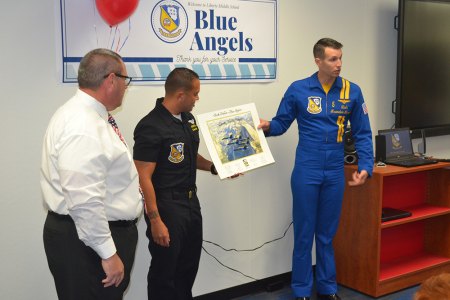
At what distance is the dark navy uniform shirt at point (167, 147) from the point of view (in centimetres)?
230

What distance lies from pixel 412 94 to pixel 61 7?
2.69 metres

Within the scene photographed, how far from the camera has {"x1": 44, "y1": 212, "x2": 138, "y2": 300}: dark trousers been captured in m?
1.81

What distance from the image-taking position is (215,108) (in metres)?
3.07

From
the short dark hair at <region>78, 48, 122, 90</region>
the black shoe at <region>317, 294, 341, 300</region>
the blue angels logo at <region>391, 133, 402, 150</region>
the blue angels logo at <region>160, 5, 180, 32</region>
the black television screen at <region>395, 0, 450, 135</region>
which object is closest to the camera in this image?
the short dark hair at <region>78, 48, 122, 90</region>

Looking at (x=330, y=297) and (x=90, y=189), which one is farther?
(x=330, y=297)

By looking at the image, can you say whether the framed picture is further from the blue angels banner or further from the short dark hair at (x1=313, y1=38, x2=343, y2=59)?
the short dark hair at (x1=313, y1=38, x2=343, y2=59)

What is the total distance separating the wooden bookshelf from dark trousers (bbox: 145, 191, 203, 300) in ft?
4.29

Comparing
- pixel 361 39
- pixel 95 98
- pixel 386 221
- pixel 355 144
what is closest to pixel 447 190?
pixel 386 221

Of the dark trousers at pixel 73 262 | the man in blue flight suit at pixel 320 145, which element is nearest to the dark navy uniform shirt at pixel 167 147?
the dark trousers at pixel 73 262

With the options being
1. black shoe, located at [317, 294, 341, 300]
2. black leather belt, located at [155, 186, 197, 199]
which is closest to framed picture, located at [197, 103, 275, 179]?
black leather belt, located at [155, 186, 197, 199]

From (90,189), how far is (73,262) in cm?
33

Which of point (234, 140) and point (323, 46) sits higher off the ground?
point (323, 46)

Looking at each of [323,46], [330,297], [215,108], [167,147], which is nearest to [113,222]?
[167,147]

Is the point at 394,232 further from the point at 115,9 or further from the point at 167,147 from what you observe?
the point at 115,9
